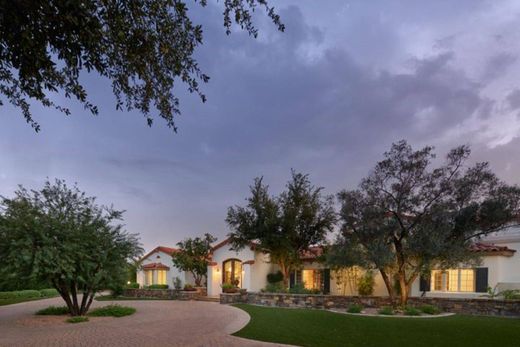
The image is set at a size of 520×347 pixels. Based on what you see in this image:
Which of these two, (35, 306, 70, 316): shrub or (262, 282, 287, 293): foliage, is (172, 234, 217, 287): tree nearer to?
(262, 282, 287, 293): foliage

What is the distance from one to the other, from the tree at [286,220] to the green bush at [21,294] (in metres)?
14.9

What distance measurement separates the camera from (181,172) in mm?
21328

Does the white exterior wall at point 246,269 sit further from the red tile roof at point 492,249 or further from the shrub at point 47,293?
the red tile roof at point 492,249

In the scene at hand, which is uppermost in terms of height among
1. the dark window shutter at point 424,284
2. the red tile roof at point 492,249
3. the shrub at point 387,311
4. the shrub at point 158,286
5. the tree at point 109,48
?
the tree at point 109,48

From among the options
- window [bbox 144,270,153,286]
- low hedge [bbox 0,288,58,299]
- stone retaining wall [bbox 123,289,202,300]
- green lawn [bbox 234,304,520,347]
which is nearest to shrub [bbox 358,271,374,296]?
green lawn [bbox 234,304,520,347]

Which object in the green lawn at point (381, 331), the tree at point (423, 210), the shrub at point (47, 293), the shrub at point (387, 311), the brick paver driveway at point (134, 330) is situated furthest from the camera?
the shrub at point (47, 293)

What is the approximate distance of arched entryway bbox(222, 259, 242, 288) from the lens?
92.3 feet

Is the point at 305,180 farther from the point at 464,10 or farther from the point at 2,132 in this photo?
the point at 2,132

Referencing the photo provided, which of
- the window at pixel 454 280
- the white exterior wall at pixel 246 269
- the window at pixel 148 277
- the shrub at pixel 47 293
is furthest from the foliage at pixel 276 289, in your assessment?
the shrub at pixel 47 293

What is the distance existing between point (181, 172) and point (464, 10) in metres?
14.8

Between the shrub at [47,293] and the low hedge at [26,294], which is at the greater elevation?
the low hedge at [26,294]

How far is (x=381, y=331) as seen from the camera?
12141 millimetres

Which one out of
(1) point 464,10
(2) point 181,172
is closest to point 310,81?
(1) point 464,10

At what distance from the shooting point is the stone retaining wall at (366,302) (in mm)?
16469
